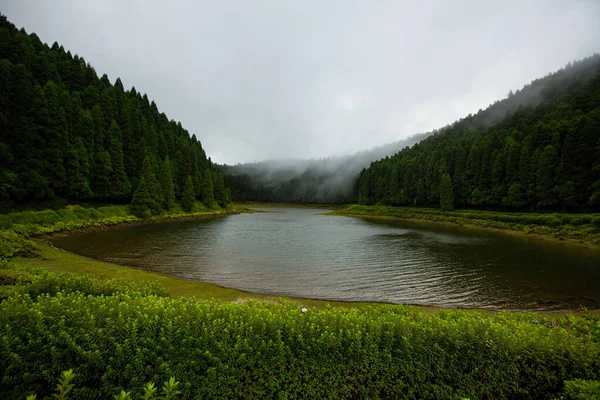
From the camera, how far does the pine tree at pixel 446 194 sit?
8747cm

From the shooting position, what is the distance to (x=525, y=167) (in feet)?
220

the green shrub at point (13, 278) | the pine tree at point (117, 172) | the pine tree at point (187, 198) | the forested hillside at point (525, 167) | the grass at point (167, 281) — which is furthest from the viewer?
the pine tree at point (187, 198)

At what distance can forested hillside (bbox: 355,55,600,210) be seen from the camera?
56031 mm

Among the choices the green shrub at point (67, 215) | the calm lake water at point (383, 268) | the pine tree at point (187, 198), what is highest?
the pine tree at point (187, 198)

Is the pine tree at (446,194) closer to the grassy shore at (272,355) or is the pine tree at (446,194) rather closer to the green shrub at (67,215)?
the grassy shore at (272,355)

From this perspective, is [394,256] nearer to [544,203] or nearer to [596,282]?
[596,282]

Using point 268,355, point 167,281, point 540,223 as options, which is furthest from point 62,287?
point 540,223

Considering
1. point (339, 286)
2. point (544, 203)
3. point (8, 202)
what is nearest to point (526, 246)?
point (544, 203)

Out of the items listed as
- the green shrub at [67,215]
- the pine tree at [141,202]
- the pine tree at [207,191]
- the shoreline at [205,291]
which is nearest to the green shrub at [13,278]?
the shoreline at [205,291]

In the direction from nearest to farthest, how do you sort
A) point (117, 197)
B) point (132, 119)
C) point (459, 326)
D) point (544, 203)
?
1. point (459, 326)
2. point (544, 203)
3. point (117, 197)
4. point (132, 119)

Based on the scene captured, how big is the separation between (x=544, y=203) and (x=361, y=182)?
4034 inches

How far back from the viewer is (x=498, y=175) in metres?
75.5

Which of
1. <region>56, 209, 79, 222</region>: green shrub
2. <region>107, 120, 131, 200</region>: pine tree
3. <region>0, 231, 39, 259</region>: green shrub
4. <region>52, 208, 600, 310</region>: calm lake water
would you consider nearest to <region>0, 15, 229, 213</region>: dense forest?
<region>107, 120, 131, 200</region>: pine tree

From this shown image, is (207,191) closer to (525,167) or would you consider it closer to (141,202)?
(141,202)
